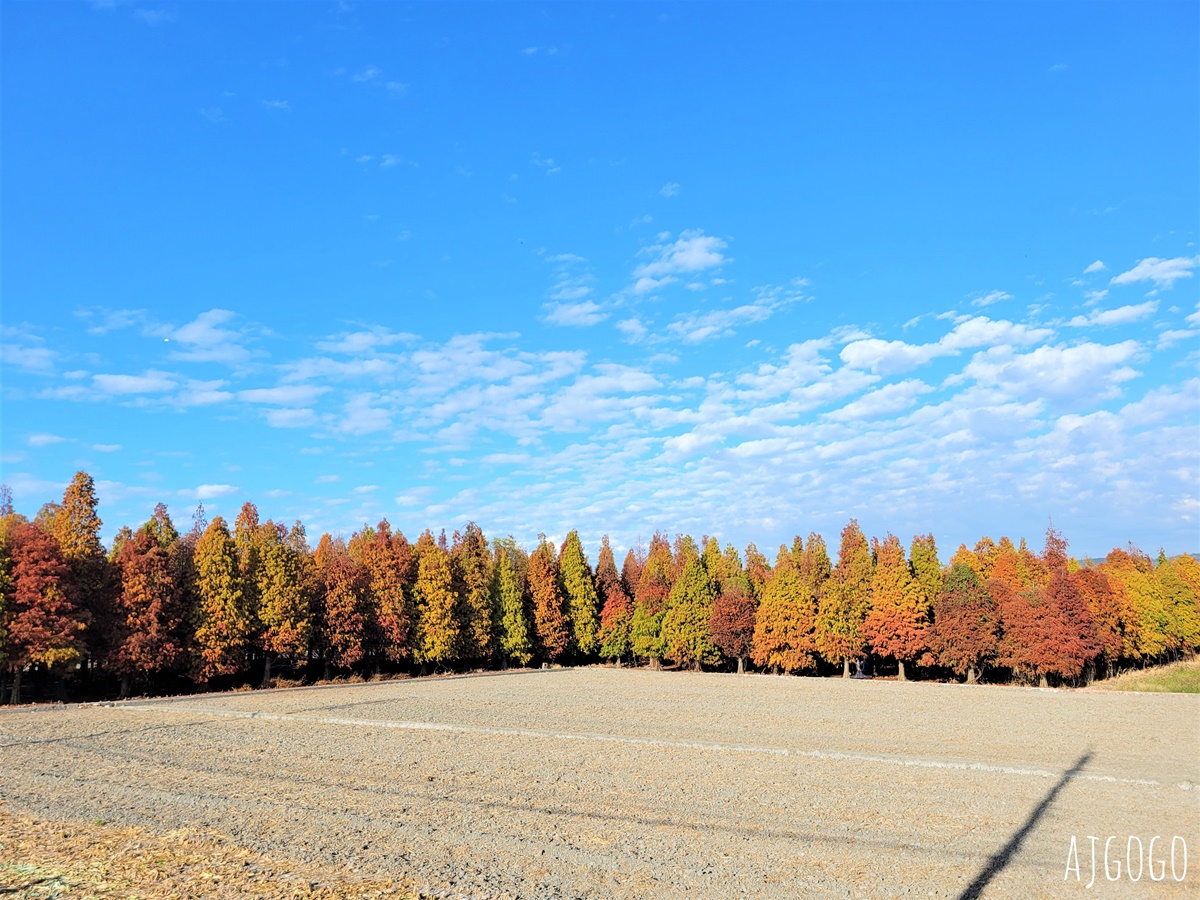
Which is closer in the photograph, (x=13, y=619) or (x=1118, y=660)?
(x=13, y=619)

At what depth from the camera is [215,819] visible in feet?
40.1

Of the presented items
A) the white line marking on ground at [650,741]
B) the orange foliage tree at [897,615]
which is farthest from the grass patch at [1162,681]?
the white line marking on ground at [650,741]

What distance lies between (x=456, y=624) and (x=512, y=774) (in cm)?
3800

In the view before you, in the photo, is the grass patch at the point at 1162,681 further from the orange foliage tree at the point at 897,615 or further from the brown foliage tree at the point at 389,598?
the brown foliage tree at the point at 389,598

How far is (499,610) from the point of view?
59.5 metres

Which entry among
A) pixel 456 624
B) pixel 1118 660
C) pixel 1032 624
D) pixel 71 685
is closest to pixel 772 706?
pixel 1032 624

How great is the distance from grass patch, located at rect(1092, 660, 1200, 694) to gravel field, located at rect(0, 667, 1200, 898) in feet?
50.6

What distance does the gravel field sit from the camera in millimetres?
10156

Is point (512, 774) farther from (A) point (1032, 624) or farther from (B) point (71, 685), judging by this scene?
(A) point (1032, 624)

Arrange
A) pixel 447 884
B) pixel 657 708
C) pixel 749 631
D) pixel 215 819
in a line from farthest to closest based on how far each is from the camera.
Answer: pixel 749 631
pixel 657 708
pixel 215 819
pixel 447 884

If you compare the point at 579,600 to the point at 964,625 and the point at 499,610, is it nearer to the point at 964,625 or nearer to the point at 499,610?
the point at 499,610

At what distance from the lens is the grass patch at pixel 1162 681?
4147cm

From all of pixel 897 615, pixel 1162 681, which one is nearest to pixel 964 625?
pixel 897 615

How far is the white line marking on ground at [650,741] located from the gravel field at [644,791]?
0.10 metres
